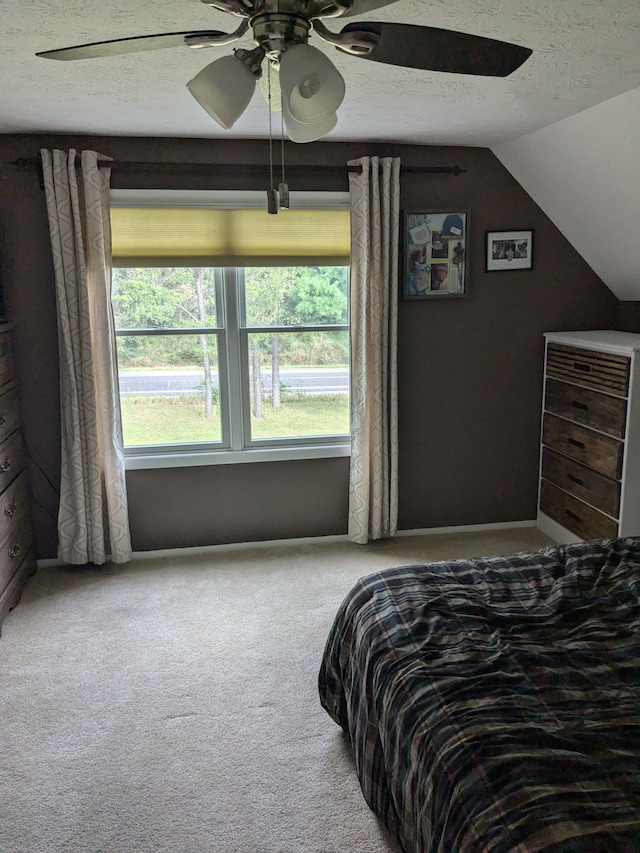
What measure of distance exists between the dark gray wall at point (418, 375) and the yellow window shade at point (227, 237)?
0.53 ft

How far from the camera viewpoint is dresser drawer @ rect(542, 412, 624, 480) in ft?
11.3

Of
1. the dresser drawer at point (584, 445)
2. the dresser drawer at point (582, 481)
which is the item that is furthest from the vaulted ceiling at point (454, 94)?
the dresser drawer at point (582, 481)

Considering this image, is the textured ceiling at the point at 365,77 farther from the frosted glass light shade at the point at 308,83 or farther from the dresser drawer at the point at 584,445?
the dresser drawer at the point at 584,445

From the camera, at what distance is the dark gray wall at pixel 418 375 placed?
11.8 ft

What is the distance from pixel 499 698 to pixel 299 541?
8.11 feet

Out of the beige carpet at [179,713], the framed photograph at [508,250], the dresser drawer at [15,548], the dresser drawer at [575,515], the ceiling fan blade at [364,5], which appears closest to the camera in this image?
the ceiling fan blade at [364,5]

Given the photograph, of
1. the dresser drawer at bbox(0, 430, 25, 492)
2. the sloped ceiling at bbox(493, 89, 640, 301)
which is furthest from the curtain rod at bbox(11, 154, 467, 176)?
the dresser drawer at bbox(0, 430, 25, 492)

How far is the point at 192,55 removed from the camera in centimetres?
220

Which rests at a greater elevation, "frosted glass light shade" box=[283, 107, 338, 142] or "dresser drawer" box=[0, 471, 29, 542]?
"frosted glass light shade" box=[283, 107, 338, 142]

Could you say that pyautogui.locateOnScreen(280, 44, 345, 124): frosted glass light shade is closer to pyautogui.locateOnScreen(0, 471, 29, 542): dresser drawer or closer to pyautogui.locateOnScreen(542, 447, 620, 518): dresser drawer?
pyautogui.locateOnScreen(0, 471, 29, 542): dresser drawer

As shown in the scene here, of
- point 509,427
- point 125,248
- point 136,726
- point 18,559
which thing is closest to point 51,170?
point 125,248

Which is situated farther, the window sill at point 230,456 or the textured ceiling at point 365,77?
the window sill at point 230,456

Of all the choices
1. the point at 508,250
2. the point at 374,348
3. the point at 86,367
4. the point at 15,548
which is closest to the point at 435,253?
the point at 508,250

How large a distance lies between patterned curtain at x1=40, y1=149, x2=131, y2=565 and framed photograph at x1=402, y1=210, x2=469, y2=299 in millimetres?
1684
